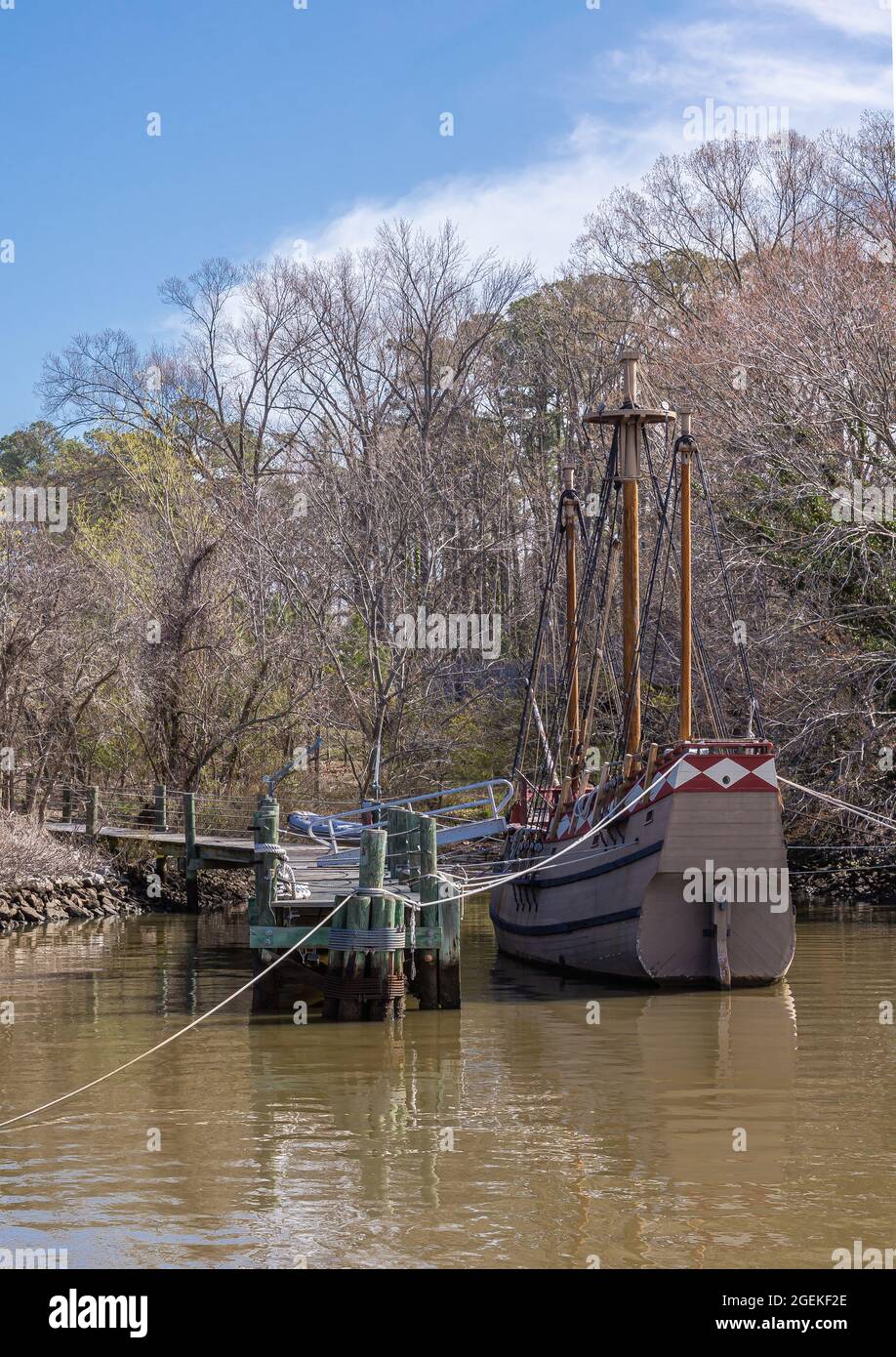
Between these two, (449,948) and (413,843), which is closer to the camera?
(449,948)

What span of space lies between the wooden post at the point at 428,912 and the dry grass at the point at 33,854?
1187 centimetres

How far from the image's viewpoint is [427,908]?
52.6 ft

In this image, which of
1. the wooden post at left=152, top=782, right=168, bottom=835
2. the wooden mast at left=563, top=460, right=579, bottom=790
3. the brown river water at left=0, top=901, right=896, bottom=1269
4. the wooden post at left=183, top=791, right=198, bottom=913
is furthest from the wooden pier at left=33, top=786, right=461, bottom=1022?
the wooden post at left=152, top=782, right=168, bottom=835

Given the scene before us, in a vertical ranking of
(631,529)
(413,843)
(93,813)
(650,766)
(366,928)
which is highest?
(631,529)

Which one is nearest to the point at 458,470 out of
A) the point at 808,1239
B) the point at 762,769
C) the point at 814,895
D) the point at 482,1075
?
the point at 814,895

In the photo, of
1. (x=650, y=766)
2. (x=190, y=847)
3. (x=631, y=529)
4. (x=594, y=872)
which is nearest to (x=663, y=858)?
(x=650, y=766)

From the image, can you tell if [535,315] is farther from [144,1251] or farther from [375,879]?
[144,1251]

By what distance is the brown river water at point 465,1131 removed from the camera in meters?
8.70

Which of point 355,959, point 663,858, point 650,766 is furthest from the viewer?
point 650,766

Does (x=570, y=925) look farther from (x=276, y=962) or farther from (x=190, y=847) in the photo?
(x=190, y=847)

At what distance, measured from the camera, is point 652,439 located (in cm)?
3366

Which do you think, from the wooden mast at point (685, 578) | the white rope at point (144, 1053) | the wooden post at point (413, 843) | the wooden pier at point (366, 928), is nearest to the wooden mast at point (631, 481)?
the wooden mast at point (685, 578)

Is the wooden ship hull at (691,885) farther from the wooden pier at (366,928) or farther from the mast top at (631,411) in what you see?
the mast top at (631,411)

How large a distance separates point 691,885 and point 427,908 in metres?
3.51
